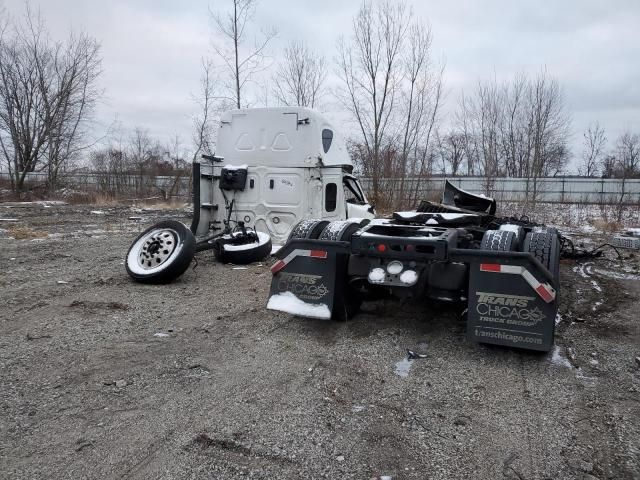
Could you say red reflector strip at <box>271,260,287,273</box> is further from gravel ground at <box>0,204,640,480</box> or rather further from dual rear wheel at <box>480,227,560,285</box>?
dual rear wheel at <box>480,227,560,285</box>

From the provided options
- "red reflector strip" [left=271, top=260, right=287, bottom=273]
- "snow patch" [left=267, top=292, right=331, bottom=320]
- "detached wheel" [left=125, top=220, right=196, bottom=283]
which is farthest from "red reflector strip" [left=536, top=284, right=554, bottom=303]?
"detached wheel" [left=125, top=220, right=196, bottom=283]

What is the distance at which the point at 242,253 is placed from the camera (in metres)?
8.04

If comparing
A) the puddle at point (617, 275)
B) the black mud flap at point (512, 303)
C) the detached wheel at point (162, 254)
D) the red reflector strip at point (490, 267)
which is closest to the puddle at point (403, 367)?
the black mud flap at point (512, 303)

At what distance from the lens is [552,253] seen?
4.23 metres

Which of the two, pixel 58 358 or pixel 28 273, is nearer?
pixel 58 358

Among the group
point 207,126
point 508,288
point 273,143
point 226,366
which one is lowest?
point 226,366

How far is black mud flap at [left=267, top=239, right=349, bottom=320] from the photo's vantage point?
14.5 feet

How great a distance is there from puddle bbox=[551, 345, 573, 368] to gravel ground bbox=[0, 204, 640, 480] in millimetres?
18

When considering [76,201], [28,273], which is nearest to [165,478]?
[28,273]

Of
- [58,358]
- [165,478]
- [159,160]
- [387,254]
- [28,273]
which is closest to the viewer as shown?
[165,478]

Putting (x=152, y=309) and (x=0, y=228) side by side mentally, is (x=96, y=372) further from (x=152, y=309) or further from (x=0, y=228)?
(x=0, y=228)

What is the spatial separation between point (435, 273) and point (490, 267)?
0.55 meters

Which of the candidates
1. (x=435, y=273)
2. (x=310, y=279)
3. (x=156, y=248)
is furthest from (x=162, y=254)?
(x=435, y=273)

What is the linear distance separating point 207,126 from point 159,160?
1086cm
